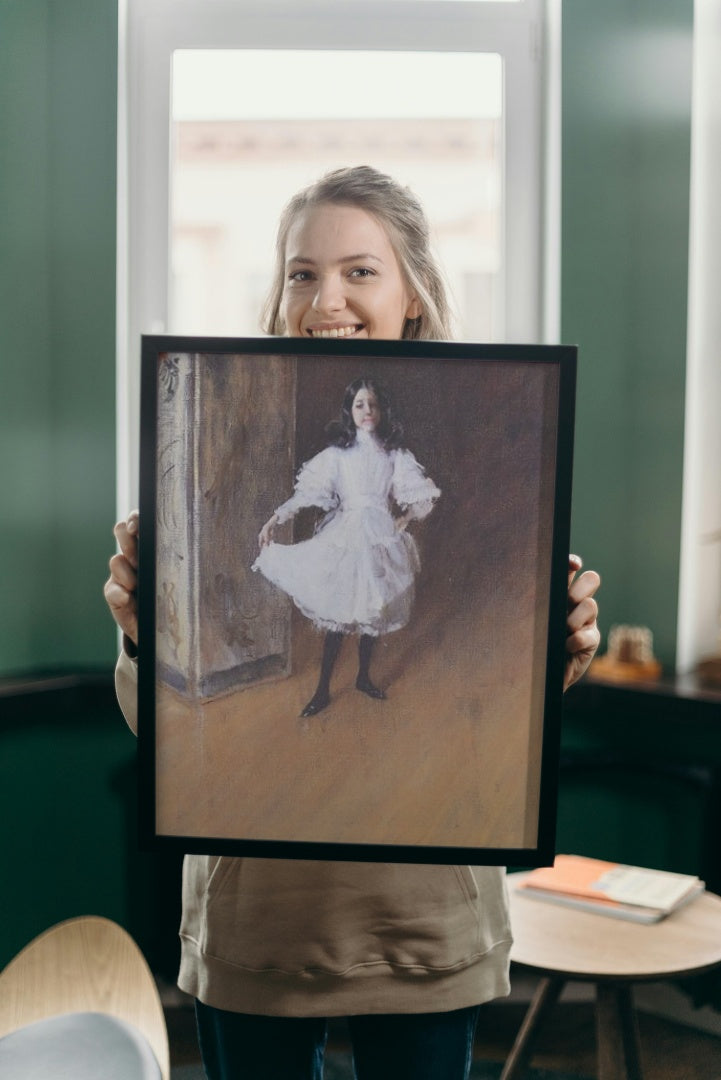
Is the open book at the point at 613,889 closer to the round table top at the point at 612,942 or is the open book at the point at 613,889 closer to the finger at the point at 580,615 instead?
the round table top at the point at 612,942

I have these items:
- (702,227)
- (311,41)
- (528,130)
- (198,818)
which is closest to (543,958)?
(198,818)

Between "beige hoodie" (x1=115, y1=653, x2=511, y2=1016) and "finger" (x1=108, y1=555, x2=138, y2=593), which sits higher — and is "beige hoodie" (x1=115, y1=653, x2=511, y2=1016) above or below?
below

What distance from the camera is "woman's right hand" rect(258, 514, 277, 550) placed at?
3.09ft

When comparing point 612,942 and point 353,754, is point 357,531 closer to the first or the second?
point 353,754

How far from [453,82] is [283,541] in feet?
6.67

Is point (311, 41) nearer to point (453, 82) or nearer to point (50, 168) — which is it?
point (453, 82)

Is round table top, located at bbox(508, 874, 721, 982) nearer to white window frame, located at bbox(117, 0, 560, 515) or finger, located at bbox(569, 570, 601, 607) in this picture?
finger, located at bbox(569, 570, 601, 607)

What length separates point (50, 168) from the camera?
8.23 feet

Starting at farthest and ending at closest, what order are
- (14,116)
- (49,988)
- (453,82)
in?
(453,82) < (14,116) < (49,988)

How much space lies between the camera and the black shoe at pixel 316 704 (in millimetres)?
956

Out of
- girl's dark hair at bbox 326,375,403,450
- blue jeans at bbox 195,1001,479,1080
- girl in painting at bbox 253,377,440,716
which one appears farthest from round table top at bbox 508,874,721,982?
girl's dark hair at bbox 326,375,403,450

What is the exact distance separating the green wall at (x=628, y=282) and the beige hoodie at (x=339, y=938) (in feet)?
5.45

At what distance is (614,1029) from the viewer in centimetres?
173

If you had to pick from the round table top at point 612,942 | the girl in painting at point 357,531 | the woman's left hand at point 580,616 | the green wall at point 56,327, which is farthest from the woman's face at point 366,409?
the green wall at point 56,327
